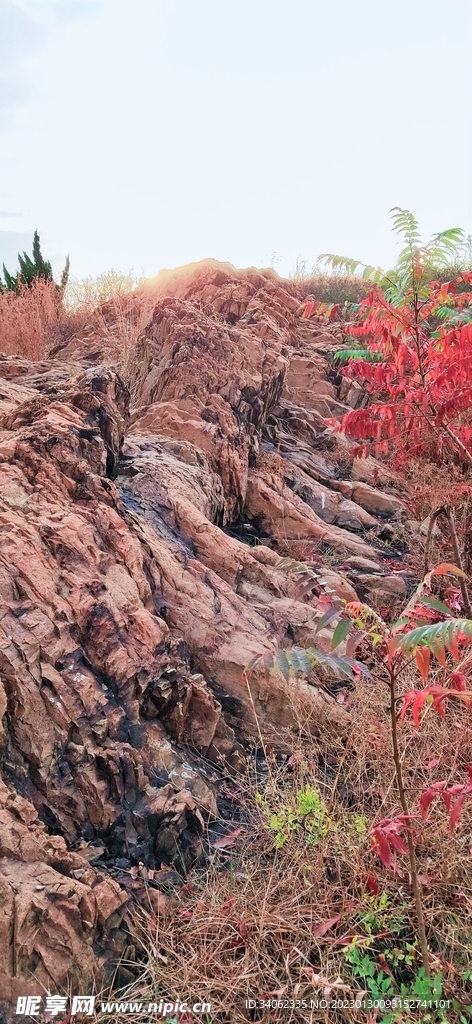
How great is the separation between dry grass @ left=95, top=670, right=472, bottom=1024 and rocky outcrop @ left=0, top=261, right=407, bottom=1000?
8.0 inches

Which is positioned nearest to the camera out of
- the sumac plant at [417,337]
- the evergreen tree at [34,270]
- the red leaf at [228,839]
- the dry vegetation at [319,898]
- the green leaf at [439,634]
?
the green leaf at [439,634]

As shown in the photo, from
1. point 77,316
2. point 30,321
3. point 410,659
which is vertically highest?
point 77,316

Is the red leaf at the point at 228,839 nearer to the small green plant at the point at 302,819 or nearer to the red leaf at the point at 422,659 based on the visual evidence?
the small green plant at the point at 302,819

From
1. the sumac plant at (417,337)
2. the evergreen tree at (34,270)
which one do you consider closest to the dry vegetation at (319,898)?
the sumac plant at (417,337)

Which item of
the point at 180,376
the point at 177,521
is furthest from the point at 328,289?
the point at 177,521

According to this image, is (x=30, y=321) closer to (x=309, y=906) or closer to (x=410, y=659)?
(x=410, y=659)

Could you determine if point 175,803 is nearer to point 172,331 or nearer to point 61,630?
point 61,630

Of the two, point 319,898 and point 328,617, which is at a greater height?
point 328,617

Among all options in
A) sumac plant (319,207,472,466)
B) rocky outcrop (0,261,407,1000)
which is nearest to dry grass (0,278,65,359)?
rocky outcrop (0,261,407,1000)

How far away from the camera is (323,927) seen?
2129 mm

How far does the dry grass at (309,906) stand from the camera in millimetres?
2008

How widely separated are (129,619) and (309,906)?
5.09 feet

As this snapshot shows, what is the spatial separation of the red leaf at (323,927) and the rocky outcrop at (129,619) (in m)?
0.66

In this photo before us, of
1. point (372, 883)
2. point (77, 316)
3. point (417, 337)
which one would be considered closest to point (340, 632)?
point (372, 883)
